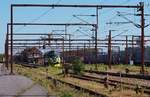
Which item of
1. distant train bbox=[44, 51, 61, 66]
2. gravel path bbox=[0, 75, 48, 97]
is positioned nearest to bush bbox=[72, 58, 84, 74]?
gravel path bbox=[0, 75, 48, 97]

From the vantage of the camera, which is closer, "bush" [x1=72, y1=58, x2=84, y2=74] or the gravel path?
the gravel path

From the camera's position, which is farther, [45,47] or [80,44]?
[80,44]

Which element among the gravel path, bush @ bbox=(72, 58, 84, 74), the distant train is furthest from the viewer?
the distant train

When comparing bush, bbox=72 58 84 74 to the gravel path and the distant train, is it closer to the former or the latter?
the gravel path

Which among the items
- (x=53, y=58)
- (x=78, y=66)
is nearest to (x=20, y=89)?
(x=78, y=66)

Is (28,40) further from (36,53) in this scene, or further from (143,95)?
(143,95)

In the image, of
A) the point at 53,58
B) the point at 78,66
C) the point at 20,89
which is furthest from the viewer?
the point at 53,58

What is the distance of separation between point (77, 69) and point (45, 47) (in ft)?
150

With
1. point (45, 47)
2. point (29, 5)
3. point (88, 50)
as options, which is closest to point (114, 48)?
point (88, 50)

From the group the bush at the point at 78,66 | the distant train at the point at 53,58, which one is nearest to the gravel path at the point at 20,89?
the bush at the point at 78,66

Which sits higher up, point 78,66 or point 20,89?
point 78,66

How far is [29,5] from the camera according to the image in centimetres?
4372

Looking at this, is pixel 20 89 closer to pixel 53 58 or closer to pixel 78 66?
pixel 78 66

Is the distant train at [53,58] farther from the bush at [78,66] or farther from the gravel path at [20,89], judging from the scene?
the gravel path at [20,89]
